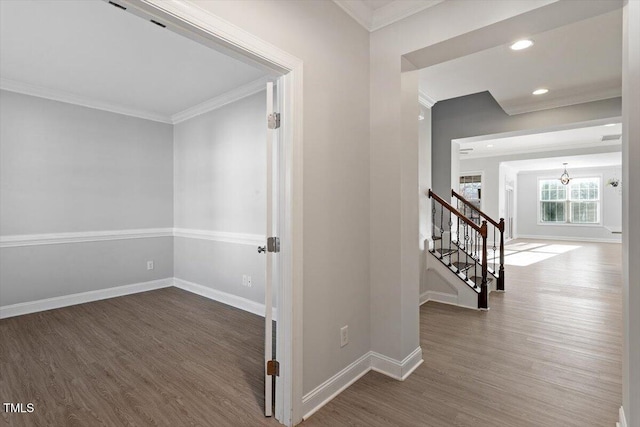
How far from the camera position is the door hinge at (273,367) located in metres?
1.87

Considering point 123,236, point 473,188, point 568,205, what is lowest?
point 123,236

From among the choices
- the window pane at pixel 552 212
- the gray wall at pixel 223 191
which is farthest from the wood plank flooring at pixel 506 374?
the window pane at pixel 552 212

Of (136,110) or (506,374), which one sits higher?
(136,110)

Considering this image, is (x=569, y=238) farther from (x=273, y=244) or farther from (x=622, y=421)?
(x=273, y=244)

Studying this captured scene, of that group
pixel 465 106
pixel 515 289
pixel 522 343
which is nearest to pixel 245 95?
pixel 465 106

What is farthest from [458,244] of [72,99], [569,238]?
[569,238]

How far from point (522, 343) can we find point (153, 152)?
512cm

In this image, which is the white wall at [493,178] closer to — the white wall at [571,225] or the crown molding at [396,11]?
the white wall at [571,225]

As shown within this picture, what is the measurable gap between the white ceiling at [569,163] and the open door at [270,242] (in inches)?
379

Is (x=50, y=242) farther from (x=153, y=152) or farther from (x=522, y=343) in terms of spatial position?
(x=522, y=343)

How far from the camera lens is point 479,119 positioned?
477 cm

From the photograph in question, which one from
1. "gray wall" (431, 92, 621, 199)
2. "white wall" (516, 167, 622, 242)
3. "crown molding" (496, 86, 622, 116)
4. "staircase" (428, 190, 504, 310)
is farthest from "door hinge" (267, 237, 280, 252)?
"white wall" (516, 167, 622, 242)

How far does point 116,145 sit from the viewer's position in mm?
4387

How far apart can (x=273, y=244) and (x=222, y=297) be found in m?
2.61
